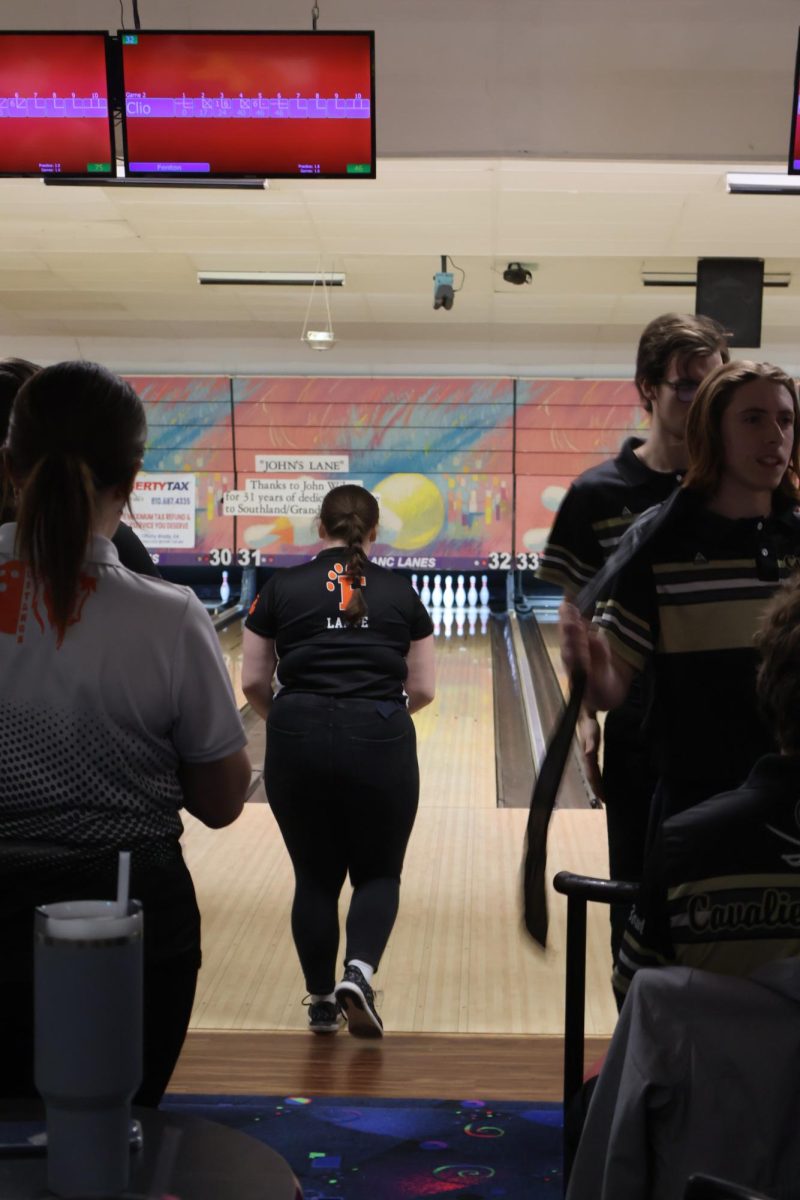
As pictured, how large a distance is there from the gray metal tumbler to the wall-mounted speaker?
5.52 metres

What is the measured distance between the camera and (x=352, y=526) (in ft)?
10.5

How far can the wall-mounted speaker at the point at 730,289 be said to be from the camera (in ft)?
19.8

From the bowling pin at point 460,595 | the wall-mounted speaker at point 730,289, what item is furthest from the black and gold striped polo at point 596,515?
the bowling pin at point 460,595

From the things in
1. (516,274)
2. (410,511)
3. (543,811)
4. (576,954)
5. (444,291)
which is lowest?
(410,511)

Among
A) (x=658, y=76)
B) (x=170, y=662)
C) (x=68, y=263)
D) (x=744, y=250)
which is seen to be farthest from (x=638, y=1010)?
(x=68, y=263)

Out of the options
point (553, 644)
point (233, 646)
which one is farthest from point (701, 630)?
point (233, 646)

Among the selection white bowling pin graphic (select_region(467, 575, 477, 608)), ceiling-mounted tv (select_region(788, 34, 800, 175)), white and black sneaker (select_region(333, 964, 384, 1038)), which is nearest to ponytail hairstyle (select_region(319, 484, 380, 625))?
white and black sneaker (select_region(333, 964, 384, 1038))

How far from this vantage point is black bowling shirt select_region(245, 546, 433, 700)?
122 inches

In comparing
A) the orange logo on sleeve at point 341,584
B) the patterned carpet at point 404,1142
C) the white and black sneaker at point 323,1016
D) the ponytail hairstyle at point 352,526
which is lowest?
the white and black sneaker at point 323,1016

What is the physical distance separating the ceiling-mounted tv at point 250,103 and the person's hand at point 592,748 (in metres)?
1.74

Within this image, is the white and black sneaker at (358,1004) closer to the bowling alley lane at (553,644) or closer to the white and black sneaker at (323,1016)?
the white and black sneaker at (323,1016)

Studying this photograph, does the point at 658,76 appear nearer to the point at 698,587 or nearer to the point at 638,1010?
the point at 698,587

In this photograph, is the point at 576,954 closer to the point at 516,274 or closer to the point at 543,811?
Result: the point at 543,811

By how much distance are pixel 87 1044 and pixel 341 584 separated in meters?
2.23
